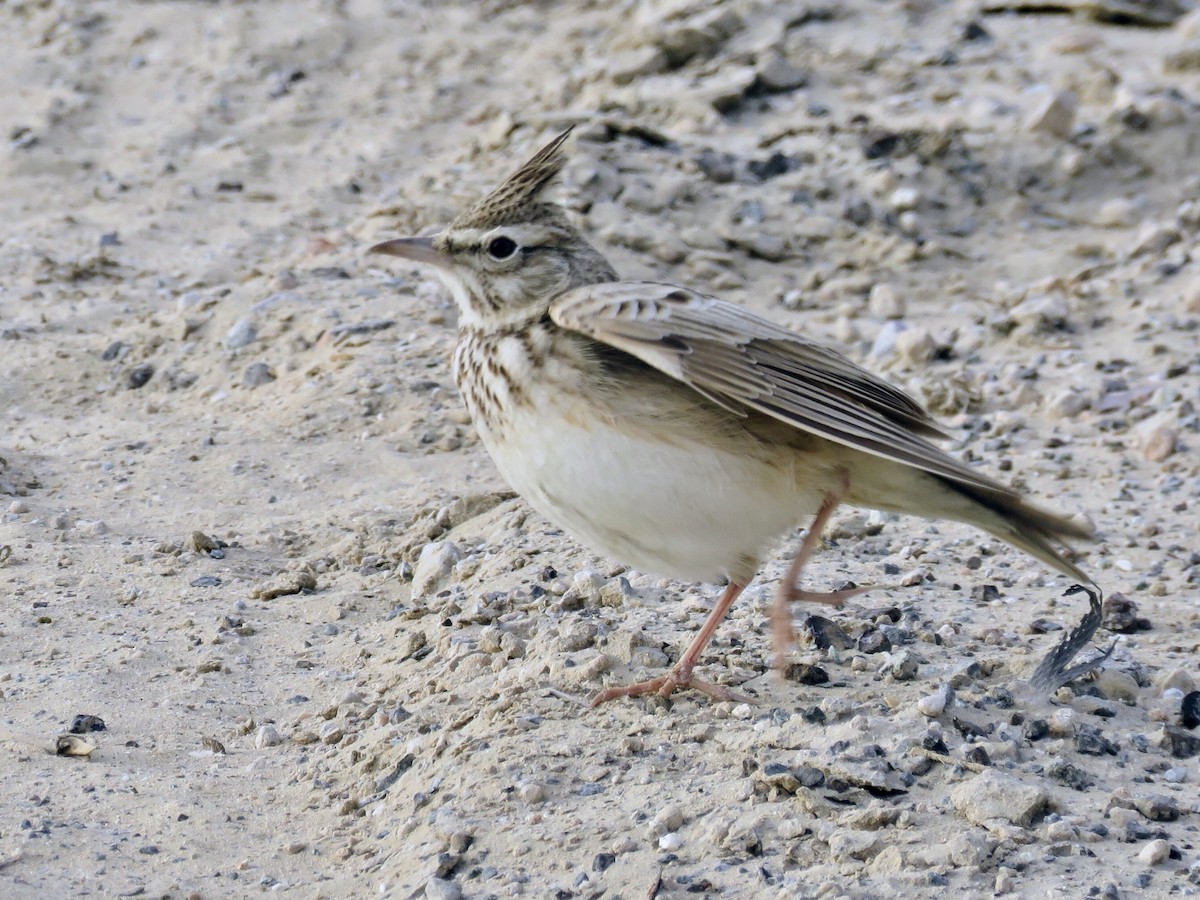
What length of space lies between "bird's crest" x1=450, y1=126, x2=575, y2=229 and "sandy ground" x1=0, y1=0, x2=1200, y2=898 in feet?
3.87

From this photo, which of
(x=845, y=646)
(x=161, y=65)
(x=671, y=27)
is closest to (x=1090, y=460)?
(x=845, y=646)

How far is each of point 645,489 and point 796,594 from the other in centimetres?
57

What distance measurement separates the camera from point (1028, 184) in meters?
8.74

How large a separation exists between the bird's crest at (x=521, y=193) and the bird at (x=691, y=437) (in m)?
0.13

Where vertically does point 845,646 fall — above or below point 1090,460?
above

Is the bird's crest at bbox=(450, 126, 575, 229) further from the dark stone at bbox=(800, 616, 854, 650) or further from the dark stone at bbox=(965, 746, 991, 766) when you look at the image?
the dark stone at bbox=(965, 746, 991, 766)

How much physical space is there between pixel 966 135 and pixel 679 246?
2066mm

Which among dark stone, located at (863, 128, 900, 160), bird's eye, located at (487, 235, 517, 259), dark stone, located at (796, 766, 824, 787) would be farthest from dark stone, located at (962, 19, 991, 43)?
dark stone, located at (796, 766, 824, 787)

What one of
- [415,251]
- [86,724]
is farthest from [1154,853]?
[86,724]

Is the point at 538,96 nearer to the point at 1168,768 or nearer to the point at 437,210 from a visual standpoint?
the point at 437,210

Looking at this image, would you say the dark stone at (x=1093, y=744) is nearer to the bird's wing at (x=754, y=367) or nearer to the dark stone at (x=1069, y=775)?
the dark stone at (x=1069, y=775)

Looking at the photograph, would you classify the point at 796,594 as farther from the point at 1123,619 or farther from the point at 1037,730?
the point at 1123,619

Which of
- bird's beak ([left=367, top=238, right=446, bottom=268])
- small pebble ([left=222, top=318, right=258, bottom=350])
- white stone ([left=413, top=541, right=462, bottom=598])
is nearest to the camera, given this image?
bird's beak ([left=367, top=238, right=446, bottom=268])

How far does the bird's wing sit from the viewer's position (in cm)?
402
